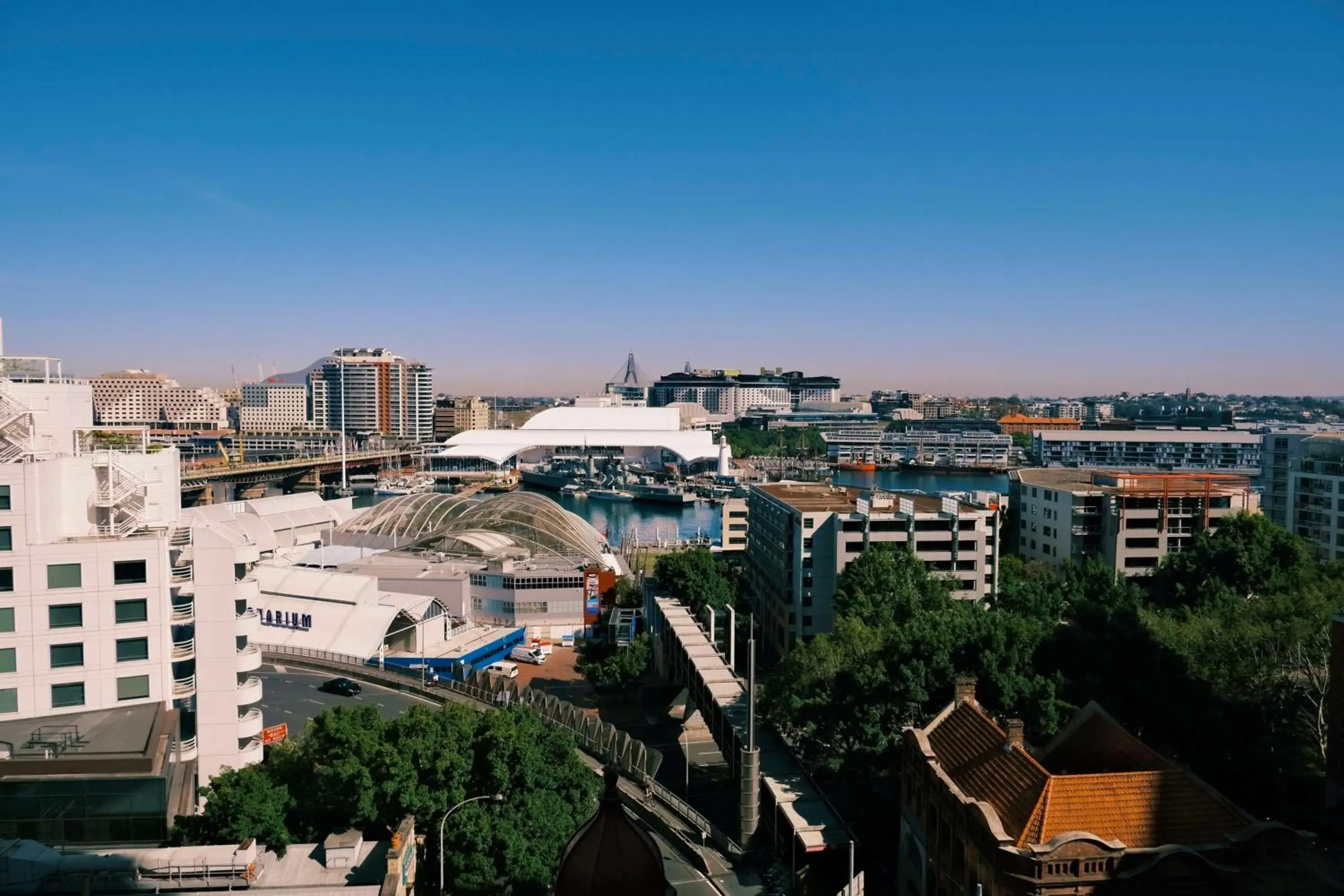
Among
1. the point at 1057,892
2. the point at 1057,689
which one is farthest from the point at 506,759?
the point at 1057,689

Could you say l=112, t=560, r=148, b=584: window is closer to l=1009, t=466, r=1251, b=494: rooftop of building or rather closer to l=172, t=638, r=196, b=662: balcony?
l=172, t=638, r=196, b=662: balcony

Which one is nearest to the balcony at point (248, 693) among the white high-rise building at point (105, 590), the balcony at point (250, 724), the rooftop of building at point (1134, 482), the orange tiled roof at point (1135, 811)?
the white high-rise building at point (105, 590)

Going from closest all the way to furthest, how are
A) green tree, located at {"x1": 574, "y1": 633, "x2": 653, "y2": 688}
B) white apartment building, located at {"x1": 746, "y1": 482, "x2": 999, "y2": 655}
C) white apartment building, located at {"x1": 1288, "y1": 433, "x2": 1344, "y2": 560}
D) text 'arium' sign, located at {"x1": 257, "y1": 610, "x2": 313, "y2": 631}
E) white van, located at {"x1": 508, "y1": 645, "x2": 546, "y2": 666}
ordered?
green tree, located at {"x1": 574, "y1": 633, "x2": 653, "y2": 688} → text 'arium' sign, located at {"x1": 257, "y1": 610, "x2": 313, "y2": 631} → white apartment building, located at {"x1": 746, "y1": 482, "x2": 999, "y2": 655} → white van, located at {"x1": 508, "y1": 645, "x2": 546, "y2": 666} → white apartment building, located at {"x1": 1288, "y1": 433, "x2": 1344, "y2": 560}

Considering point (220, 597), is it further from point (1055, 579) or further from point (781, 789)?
point (1055, 579)

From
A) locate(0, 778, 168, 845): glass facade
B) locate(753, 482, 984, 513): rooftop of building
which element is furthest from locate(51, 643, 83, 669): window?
locate(753, 482, 984, 513): rooftop of building

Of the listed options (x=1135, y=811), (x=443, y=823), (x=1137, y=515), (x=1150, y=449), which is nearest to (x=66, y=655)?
(x=443, y=823)

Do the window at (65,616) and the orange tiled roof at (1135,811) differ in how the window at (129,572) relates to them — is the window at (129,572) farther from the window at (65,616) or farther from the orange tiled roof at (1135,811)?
the orange tiled roof at (1135,811)

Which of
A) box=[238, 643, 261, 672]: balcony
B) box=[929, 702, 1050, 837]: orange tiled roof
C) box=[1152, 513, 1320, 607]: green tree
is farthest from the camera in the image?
box=[1152, 513, 1320, 607]: green tree
